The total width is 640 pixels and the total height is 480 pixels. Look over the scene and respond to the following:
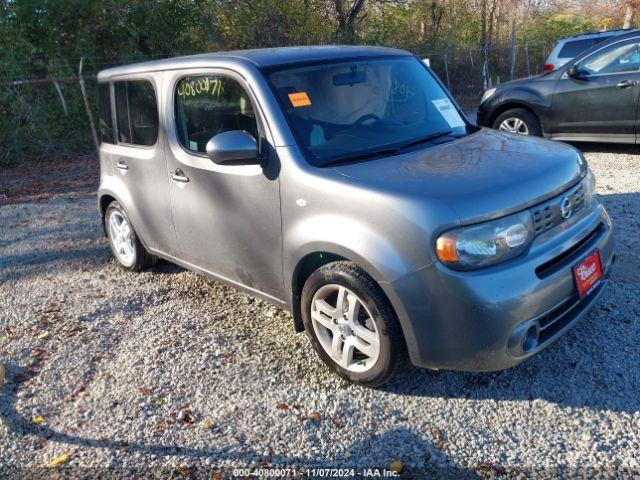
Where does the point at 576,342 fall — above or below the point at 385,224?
below

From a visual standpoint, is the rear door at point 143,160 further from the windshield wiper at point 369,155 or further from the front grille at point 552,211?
the front grille at point 552,211

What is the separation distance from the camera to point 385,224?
2.75 m

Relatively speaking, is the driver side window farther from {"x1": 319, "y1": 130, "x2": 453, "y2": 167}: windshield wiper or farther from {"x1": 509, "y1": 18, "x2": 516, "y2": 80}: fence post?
{"x1": 509, "y1": 18, "x2": 516, "y2": 80}: fence post

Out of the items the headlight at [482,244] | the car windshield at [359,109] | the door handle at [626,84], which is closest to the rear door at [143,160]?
the car windshield at [359,109]

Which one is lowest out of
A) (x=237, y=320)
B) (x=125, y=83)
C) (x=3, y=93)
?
(x=237, y=320)

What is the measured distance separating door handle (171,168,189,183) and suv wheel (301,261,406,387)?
1322 millimetres

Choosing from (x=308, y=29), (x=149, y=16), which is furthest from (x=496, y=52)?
(x=149, y=16)

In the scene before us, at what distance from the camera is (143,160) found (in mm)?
4426

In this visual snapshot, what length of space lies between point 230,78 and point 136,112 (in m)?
1.34

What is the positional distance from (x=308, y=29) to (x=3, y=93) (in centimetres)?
868

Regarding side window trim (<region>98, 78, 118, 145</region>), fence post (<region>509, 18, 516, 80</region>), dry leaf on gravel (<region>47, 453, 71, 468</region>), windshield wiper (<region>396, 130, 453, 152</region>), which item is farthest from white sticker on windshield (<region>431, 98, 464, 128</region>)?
fence post (<region>509, 18, 516, 80</region>)

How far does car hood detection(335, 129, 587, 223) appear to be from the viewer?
2674 mm

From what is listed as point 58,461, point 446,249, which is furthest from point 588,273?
point 58,461

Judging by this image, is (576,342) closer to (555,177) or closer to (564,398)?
(564,398)
